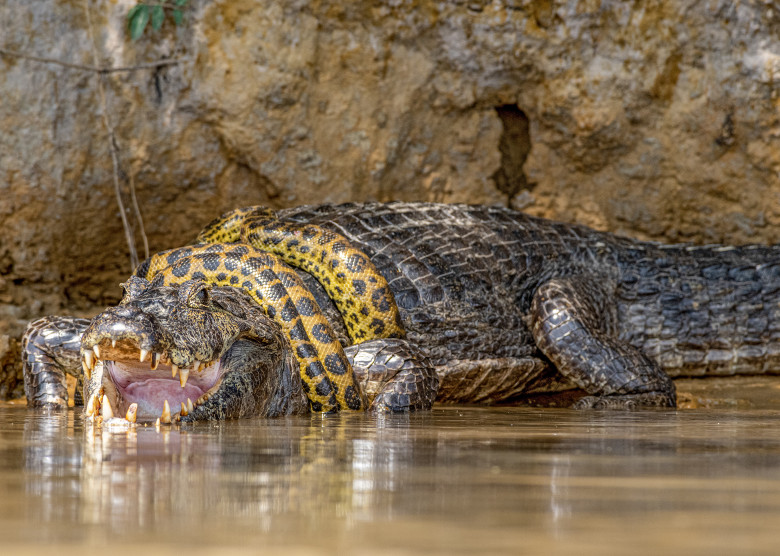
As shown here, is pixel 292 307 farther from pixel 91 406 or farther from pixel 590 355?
pixel 590 355

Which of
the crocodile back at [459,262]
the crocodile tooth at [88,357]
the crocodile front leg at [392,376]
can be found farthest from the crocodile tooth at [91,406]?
the crocodile back at [459,262]

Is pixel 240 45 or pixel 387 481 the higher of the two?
pixel 240 45

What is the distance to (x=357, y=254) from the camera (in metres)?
5.27

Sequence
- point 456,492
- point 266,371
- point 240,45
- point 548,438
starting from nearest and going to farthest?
point 456,492 → point 548,438 → point 266,371 → point 240,45

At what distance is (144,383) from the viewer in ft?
11.9

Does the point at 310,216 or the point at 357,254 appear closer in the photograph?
the point at 357,254

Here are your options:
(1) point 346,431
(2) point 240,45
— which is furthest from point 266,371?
(2) point 240,45

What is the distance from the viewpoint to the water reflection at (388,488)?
1.26m

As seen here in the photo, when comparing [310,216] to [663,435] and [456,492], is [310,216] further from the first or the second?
[456,492]

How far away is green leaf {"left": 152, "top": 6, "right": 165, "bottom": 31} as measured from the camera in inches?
242

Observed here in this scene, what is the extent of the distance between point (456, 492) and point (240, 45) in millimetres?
5165

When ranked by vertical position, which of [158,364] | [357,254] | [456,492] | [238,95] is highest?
[238,95]

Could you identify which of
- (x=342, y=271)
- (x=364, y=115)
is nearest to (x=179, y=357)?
(x=342, y=271)

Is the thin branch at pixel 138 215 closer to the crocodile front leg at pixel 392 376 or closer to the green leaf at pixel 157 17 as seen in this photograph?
the green leaf at pixel 157 17
